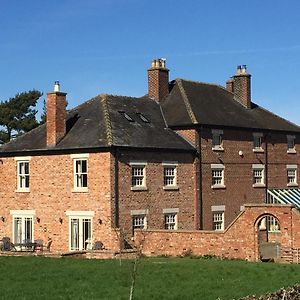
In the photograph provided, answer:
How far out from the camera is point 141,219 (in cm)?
3850

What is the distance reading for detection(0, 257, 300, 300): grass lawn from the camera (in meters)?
21.6

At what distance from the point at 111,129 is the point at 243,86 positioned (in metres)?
13.7

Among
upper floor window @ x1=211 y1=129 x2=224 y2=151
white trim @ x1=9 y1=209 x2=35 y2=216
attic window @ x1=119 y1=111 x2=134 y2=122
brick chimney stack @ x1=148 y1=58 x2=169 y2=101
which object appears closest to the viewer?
attic window @ x1=119 y1=111 x2=134 y2=122

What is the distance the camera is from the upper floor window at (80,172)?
3841cm

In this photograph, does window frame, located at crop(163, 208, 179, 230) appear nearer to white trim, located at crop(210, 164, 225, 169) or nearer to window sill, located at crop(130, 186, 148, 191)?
window sill, located at crop(130, 186, 148, 191)

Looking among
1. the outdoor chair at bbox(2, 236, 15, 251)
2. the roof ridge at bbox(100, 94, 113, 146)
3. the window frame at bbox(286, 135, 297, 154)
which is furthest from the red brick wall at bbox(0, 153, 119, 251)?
the window frame at bbox(286, 135, 297, 154)

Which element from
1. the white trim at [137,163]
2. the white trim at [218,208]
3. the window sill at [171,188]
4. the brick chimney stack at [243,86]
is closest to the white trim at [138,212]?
the window sill at [171,188]

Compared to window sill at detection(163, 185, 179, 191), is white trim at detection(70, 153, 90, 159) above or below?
above

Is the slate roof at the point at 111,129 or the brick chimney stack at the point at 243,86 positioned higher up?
the brick chimney stack at the point at 243,86

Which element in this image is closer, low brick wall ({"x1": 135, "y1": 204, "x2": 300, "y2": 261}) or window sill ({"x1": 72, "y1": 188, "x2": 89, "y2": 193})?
low brick wall ({"x1": 135, "y1": 204, "x2": 300, "y2": 261})

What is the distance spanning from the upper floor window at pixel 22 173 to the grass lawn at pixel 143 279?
9.60 meters

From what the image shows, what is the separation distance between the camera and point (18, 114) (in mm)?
78438

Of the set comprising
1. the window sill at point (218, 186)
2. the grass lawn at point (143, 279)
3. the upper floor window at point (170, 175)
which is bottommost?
the grass lawn at point (143, 279)

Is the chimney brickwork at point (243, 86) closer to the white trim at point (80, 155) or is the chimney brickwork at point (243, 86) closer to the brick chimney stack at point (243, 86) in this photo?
the brick chimney stack at point (243, 86)
